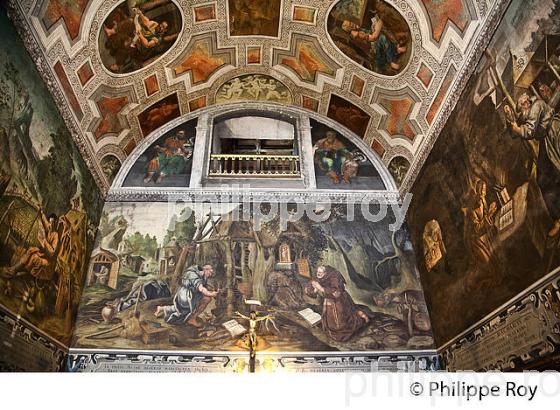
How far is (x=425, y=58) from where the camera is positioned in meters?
9.56

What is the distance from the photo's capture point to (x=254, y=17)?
11.4 m

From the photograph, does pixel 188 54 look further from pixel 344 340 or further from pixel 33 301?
pixel 344 340

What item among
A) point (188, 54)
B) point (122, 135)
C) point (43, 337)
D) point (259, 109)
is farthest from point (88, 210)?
point (259, 109)

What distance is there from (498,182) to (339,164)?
5.57 m

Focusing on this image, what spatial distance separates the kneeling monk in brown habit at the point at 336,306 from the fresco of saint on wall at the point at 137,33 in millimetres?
6852

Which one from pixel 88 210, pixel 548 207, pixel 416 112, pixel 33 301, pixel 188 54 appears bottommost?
pixel 33 301

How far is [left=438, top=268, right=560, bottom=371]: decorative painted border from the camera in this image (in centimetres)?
607

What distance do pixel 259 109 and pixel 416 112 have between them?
5.09 metres

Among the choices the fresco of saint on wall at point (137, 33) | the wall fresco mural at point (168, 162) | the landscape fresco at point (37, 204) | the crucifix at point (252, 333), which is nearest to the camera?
the landscape fresco at point (37, 204)

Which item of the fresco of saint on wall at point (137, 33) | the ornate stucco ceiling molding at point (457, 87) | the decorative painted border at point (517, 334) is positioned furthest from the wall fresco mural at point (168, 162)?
the decorative painted border at point (517, 334)

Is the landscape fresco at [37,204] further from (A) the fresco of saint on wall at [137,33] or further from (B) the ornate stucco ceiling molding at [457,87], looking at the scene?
(B) the ornate stucco ceiling molding at [457,87]

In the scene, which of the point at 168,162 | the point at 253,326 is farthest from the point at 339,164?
the point at 253,326

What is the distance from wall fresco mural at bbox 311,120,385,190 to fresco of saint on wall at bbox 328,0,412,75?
8.40 feet

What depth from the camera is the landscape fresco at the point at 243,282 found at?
9.31 meters
